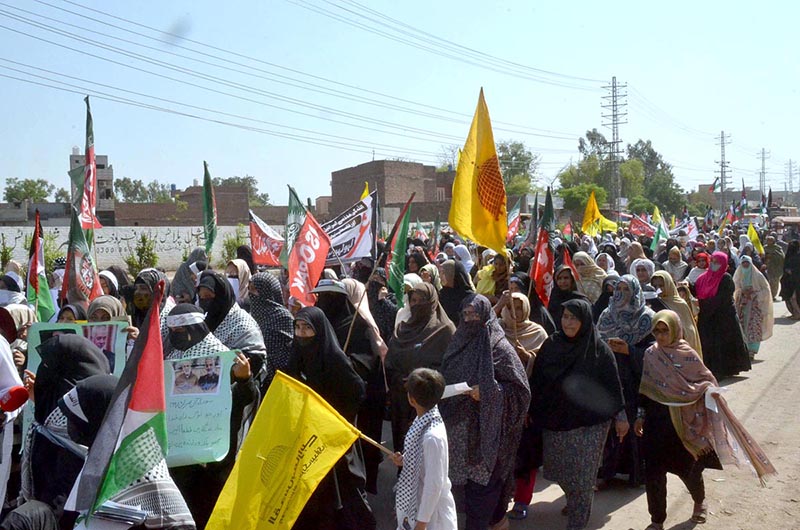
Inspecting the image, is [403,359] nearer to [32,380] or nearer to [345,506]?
[345,506]

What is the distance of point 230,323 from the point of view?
4953 mm

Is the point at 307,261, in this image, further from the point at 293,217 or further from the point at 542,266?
the point at 542,266

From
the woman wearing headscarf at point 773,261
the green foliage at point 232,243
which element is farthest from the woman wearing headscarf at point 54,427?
the green foliage at point 232,243

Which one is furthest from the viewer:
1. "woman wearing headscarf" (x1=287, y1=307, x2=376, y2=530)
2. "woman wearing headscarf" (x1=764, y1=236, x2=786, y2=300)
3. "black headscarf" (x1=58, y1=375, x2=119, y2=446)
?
"woman wearing headscarf" (x1=764, y1=236, x2=786, y2=300)

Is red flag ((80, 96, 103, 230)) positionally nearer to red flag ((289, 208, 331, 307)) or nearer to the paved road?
red flag ((289, 208, 331, 307))

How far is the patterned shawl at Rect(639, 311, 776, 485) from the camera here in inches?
190

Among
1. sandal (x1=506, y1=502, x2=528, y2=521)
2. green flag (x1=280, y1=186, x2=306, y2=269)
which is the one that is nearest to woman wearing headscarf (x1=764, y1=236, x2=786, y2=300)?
green flag (x1=280, y1=186, x2=306, y2=269)

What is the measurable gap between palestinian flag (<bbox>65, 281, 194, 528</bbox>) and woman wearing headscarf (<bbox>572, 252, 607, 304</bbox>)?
6549mm

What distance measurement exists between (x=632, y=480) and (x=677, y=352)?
1.29 m

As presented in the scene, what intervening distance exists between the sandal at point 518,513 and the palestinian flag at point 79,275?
373 centimetres

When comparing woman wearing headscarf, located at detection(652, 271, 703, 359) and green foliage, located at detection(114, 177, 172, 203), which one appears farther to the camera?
green foliage, located at detection(114, 177, 172, 203)

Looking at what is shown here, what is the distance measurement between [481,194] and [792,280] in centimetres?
1164

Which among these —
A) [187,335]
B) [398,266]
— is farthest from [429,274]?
[187,335]

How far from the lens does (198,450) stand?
13.2 ft
